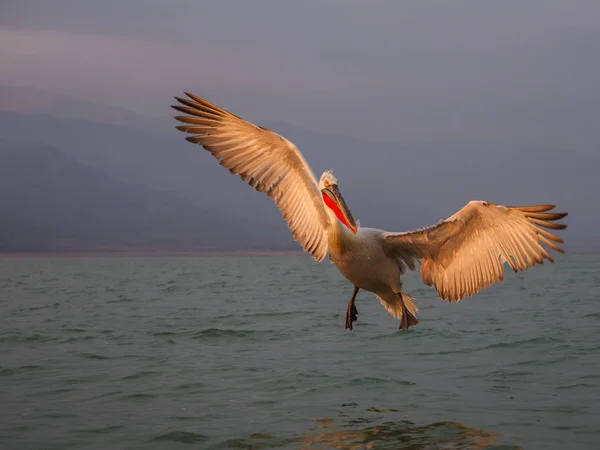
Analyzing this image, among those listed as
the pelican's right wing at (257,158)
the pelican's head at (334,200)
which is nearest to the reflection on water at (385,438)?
the pelican's head at (334,200)

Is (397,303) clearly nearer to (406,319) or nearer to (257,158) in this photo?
(406,319)

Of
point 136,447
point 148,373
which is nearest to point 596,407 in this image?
point 136,447

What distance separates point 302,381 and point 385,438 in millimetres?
2587

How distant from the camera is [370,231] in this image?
937cm

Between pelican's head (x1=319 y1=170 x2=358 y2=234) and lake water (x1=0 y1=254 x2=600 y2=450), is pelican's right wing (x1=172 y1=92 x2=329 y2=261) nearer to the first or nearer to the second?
pelican's head (x1=319 y1=170 x2=358 y2=234)

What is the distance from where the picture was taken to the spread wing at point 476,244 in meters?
8.58

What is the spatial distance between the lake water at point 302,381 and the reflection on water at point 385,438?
0.06 feet

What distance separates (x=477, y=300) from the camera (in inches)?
865

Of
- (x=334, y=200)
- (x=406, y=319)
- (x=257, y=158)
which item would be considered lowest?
(x=406, y=319)

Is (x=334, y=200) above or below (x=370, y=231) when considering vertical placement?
above

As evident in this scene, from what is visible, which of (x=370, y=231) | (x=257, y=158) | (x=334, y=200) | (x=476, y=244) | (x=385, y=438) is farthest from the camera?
(x=257, y=158)

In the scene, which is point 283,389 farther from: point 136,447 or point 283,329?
point 283,329

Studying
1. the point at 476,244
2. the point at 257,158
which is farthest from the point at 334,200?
the point at 476,244

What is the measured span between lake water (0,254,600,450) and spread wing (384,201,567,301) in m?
1.34
